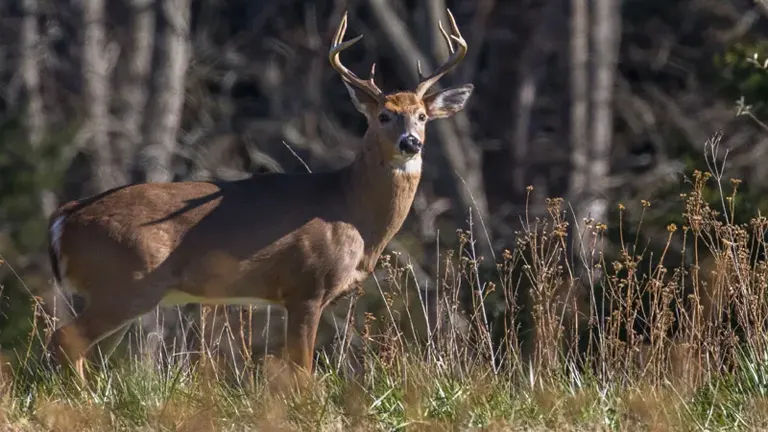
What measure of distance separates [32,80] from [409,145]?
13.4 metres

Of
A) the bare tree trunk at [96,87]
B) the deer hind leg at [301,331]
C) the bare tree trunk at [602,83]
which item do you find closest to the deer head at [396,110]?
the deer hind leg at [301,331]

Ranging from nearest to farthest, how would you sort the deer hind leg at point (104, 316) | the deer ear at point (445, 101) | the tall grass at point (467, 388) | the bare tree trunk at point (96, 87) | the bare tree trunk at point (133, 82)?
1. the tall grass at point (467, 388)
2. the deer hind leg at point (104, 316)
3. the deer ear at point (445, 101)
4. the bare tree trunk at point (96, 87)
5. the bare tree trunk at point (133, 82)

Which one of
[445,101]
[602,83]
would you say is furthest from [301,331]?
[602,83]

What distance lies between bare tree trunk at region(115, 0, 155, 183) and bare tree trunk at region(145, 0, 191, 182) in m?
0.32

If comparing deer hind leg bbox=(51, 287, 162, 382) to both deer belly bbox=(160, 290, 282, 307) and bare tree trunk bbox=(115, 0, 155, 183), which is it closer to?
deer belly bbox=(160, 290, 282, 307)

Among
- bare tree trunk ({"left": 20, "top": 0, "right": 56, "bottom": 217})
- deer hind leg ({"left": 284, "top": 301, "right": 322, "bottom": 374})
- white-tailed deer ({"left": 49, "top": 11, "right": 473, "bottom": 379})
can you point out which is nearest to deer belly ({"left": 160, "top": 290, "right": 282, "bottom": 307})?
white-tailed deer ({"left": 49, "top": 11, "right": 473, "bottom": 379})

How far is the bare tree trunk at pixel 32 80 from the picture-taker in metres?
20.0

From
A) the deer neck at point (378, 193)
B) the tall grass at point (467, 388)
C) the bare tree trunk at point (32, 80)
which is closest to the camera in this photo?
the tall grass at point (467, 388)

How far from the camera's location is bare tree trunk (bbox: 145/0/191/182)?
21297 millimetres

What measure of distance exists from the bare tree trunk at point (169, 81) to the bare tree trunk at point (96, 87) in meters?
0.52

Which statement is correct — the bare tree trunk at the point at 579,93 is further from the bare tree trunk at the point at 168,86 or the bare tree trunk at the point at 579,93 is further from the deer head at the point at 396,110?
the deer head at the point at 396,110

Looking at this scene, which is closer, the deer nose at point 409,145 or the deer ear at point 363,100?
the deer nose at point 409,145

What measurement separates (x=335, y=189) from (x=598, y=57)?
12.1m

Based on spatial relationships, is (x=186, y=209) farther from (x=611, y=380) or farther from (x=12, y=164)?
(x=12, y=164)
